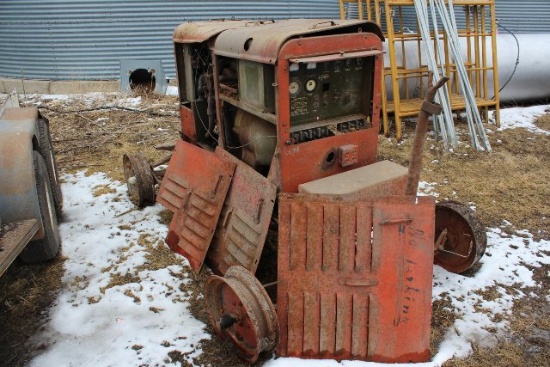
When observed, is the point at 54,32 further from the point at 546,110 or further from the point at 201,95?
the point at 546,110

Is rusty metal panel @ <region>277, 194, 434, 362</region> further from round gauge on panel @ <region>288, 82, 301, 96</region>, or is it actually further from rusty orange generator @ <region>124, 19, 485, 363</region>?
round gauge on panel @ <region>288, 82, 301, 96</region>

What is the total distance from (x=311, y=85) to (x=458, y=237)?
1.70m

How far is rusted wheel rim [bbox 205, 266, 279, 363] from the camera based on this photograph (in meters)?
2.72

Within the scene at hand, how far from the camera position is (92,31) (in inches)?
388

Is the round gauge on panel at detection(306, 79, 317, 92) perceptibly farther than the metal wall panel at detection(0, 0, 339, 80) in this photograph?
No

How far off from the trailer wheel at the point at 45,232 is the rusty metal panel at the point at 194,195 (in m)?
0.97

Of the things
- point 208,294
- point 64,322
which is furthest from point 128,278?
point 208,294

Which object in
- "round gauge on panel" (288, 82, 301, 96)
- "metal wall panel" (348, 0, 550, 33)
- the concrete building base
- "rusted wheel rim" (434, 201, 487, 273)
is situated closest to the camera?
"round gauge on panel" (288, 82, 301, 96)

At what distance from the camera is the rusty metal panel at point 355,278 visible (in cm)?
283

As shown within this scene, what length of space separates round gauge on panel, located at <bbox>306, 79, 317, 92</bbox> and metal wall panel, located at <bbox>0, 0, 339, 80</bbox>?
7.42 m

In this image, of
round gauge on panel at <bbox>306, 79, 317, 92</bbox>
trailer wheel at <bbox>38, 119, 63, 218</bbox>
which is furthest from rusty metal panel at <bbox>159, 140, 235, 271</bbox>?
trailer wheel at <bbox>38, 119, 63, 218</bbox>

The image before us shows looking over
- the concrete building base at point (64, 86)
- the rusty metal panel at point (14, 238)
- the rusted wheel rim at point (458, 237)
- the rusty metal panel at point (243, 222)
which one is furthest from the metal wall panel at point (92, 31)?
the rusted wheel rim at point (458, 237)

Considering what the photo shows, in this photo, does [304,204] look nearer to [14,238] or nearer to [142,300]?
[142,300]

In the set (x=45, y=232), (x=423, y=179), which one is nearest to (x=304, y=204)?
(x=45, y=232)
